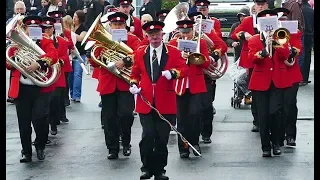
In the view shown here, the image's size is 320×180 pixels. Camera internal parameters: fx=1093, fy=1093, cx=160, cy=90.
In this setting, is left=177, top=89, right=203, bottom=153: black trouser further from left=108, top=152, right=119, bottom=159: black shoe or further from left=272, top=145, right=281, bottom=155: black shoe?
left=272, top=145, right=281, bottom=155: black shoe

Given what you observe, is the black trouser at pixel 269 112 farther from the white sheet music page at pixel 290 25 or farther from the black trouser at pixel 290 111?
the white sheet music page at pixel 290 25

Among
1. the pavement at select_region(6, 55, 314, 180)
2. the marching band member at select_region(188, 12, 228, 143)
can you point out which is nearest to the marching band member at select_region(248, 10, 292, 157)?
the pavement at select_region(6, 55, 314, 180)

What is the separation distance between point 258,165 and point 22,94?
3320 mm

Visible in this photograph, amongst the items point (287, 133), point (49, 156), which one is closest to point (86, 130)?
point (49, 156)

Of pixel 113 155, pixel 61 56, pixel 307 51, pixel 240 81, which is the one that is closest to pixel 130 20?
pixel 61 56

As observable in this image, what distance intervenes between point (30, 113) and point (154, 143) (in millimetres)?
2413

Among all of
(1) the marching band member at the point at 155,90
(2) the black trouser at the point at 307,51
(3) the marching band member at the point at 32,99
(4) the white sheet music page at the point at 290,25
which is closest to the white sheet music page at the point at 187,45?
(1) the marching band member at the point at 155,90

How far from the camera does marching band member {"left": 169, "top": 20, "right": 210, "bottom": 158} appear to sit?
1500 cm

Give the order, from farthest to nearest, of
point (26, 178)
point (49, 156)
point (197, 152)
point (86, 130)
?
point (86, 130) < point (49, 156) < point (197, 152) < point (26, 178)

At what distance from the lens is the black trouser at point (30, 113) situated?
1484cm

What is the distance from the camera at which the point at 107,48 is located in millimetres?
15281

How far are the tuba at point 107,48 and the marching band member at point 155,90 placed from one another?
5.04 ft

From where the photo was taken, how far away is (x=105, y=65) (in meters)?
15.2
